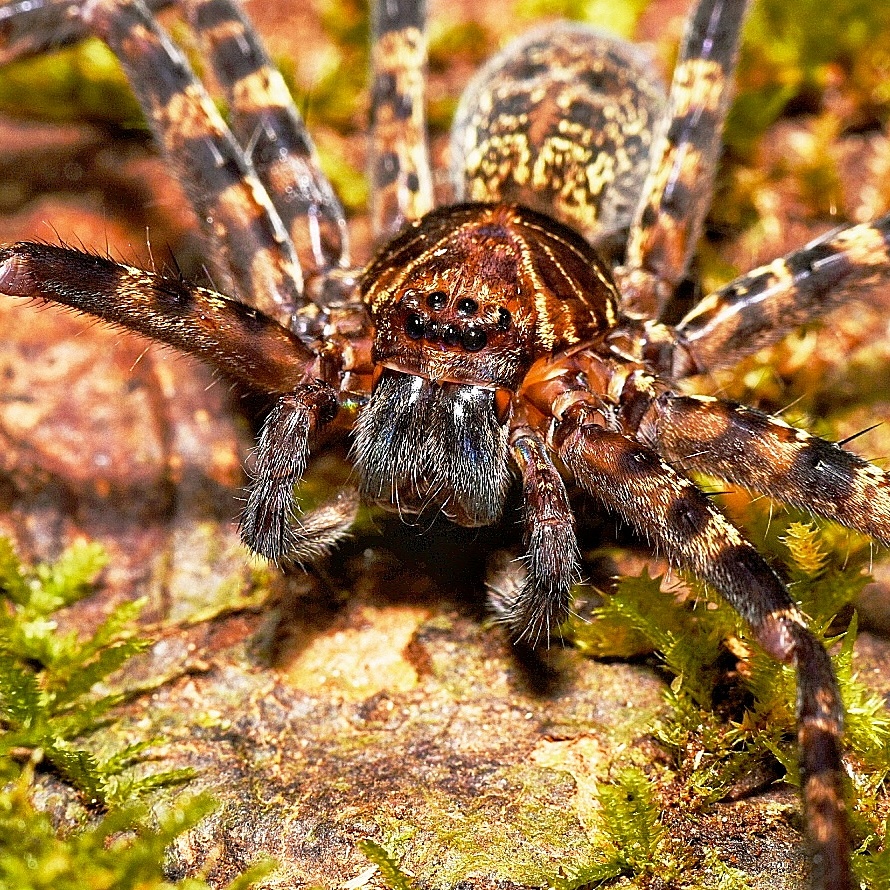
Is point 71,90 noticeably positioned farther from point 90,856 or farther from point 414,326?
point 90,856

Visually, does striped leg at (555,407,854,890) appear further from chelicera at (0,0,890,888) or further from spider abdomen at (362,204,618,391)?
spider abdomen at (362,204,618,391)

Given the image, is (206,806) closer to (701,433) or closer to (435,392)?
(435,392)

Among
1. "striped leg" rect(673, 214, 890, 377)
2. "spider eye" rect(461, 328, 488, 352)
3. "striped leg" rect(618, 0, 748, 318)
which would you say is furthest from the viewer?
"striped leg" rect(618, 0, 748, 318)

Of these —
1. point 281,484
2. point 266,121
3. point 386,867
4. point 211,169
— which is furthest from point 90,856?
point 266,121

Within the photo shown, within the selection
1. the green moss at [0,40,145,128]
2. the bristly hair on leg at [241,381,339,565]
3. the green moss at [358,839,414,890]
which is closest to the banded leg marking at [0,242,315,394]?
the bristly hair on leg at [241,381,339,565]

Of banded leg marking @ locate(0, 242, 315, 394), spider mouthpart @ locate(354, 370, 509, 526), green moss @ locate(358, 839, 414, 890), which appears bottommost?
green moss @ locate(358, 839, 414, 890)

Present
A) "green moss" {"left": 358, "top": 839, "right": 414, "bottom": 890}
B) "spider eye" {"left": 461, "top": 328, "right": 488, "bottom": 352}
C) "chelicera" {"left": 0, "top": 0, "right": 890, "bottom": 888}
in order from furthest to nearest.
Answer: "spider eye" {"left": 461, "top": 328, "right": 488, "bottom": 352}
"chelicera" {"left": 0, "top": 0, "right": 890, "bottom": 888}
"green moss" {"left": 358, "top": 839, "right": 414, "bottom": 890}

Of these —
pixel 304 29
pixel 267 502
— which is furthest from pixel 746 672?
pixel 304 29
